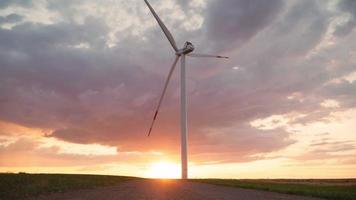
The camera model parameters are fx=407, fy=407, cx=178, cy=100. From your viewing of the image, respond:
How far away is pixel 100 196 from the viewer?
119 feet

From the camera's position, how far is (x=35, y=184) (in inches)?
1758

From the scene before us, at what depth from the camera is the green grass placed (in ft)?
131

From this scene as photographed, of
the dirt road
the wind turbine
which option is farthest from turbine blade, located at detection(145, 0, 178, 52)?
the dirt road

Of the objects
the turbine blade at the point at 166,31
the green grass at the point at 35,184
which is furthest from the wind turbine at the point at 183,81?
the green grass at the point at 35,184

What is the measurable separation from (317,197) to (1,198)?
2967 cm

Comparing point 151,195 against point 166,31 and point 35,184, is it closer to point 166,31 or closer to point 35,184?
point 35,184

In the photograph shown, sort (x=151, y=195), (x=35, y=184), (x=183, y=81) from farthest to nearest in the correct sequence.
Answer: (x=183, y=81) → (x=35, y=184) → (x=151, y=195)

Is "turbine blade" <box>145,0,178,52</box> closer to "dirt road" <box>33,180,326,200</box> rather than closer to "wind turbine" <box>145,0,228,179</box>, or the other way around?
"wind turbine" <box>145,0,228,179</box>

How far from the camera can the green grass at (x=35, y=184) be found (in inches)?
1574

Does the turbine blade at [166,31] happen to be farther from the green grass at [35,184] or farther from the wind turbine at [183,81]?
the green grass at [35,184]

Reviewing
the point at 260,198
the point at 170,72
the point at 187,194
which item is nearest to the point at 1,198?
the point at 187,194

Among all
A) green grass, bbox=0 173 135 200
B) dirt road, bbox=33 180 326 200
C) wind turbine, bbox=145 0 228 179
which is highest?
wind turbine, bbox=145 0 228 179

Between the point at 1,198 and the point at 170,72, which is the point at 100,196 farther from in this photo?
the point at 170,72

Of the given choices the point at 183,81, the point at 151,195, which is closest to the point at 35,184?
the point at 151,195
